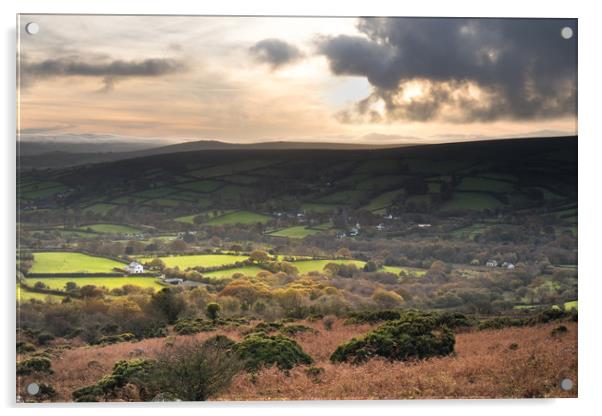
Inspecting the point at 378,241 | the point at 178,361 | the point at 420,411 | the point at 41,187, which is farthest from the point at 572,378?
the point at 41,187

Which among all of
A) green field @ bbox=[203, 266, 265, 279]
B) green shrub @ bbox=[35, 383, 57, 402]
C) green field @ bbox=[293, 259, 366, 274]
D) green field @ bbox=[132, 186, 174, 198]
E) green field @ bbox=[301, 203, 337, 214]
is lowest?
green shrub @ bbox=[35, 383, 57, 402]

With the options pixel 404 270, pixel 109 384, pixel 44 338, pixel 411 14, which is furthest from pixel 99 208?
pixel 411 14

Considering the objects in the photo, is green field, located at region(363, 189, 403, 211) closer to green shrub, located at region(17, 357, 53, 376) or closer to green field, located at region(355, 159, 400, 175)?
green field, located at region(355, 159, 400, 175)

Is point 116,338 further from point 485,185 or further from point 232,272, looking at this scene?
point 485,185

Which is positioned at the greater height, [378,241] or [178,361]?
[378,241]

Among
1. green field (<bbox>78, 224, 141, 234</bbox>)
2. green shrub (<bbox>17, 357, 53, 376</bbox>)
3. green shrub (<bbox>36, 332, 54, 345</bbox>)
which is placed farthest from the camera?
green field (<bbox>78, 224, 141, 234</bbox>)

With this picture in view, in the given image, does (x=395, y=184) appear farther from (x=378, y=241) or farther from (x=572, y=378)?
(x=572, y=378)

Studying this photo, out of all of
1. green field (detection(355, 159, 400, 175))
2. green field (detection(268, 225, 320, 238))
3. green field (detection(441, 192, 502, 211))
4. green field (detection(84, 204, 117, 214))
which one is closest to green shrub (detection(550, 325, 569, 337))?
green field (detection(441, 192, 502, 211))
